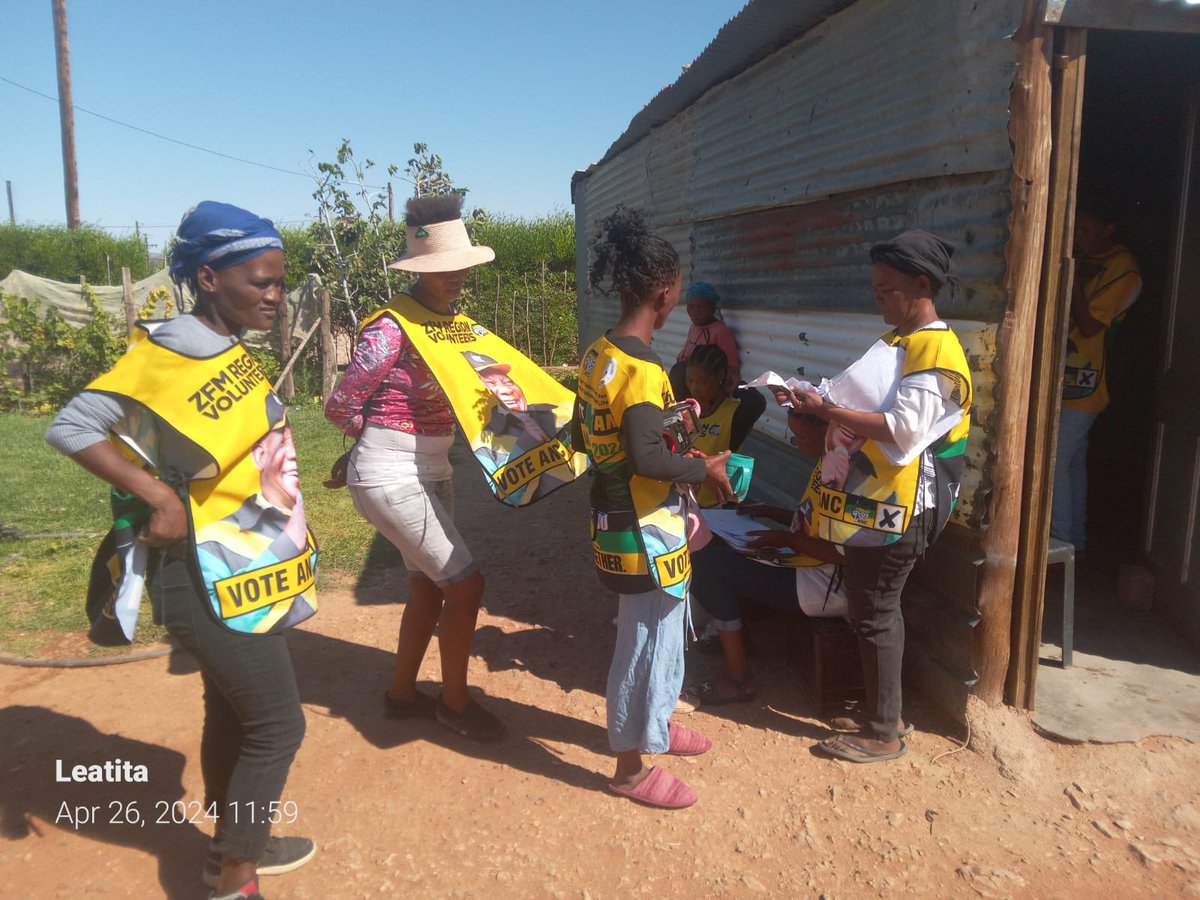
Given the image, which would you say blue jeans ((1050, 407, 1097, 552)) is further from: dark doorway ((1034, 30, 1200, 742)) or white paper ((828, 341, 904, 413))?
white paper ((828, 341, 904, 413))

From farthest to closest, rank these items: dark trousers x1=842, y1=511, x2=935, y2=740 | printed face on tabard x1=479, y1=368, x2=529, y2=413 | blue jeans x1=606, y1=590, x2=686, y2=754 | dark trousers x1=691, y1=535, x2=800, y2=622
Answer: dark trousers x1=691, y1=535, x2=800, y2=622 → printed face on tabard x1=479, y1=368, x2=529, y2=413 → dark trousers x1=842, y1=511, x2=935, y2=740 → blue jeans x1=606, y1=590, x2=686, y2=754

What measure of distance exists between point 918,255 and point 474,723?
244 centimetres

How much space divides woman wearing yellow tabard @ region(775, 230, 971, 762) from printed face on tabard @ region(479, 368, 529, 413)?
1072mm

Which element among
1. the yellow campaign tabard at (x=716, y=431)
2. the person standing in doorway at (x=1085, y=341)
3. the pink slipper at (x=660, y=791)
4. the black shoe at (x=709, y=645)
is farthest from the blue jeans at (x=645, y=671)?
the person standing in doorway at (x=1085, y=341)

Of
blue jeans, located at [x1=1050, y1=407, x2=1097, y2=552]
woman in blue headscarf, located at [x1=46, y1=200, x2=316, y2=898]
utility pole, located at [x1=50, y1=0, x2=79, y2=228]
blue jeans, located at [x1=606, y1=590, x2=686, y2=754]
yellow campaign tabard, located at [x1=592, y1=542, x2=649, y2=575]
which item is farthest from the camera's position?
utility pole, located at [x1=50, y1=0, x2=79, y2=228]

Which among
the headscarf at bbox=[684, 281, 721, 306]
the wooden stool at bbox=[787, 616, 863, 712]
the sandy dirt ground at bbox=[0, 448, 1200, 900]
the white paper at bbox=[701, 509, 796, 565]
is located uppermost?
the headscarf at bbox=[684, 281, 721, 306]

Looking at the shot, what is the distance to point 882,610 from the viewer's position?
3.07 m

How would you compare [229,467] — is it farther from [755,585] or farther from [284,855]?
[755,585]

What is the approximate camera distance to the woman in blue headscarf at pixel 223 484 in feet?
6.82

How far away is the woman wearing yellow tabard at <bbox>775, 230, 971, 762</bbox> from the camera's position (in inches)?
108

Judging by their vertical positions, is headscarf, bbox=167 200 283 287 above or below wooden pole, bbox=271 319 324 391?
above

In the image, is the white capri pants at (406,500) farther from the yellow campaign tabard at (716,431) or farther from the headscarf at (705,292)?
the headscarf at (705,292)

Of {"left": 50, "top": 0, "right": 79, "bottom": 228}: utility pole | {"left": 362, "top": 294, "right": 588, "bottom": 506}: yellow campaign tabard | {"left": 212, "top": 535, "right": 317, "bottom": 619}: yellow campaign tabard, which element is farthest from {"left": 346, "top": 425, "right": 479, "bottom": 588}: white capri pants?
{"left": 50, "top": 0, "right": 79, "bottom": 228}: utility pole

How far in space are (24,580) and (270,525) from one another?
4.07 meters
